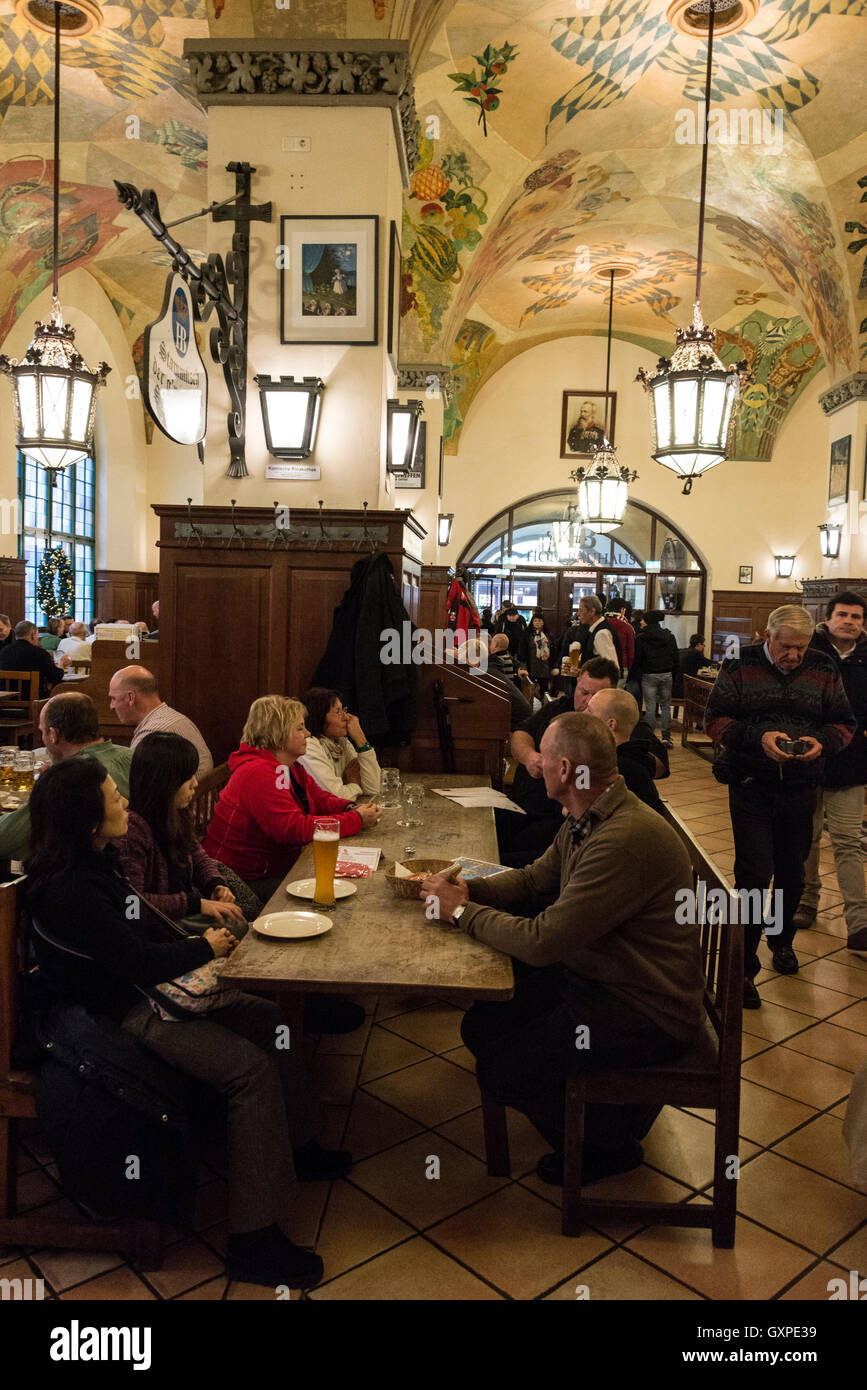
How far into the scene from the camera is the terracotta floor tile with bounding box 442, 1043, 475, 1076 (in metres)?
3.06

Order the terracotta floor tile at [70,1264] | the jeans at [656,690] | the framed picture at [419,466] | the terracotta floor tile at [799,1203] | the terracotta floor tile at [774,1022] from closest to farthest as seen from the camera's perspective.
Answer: the terracotta floor tile at [70,1264], the terracotta floor tile at [799,1203], the terracotta floor tile at [774,1022], the framed picture at [419,466], the jeans at [656,690]

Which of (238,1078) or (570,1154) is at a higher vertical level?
(238,1078)

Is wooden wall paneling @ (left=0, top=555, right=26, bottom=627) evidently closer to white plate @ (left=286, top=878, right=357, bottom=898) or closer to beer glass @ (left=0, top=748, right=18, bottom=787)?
beer glass @ (left=0, top=748, right=18, bottom=787)

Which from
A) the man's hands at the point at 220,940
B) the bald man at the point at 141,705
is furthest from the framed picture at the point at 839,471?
the man's hands at the point at 220,940

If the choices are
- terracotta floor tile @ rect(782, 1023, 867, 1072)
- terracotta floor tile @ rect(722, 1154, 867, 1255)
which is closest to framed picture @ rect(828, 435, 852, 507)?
terracotta floor tile @ rect(782, 1023, 867, 1072)

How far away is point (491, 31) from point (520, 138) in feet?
3.74

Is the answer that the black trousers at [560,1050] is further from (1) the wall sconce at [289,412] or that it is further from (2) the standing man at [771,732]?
(1) the wall sconce at [289,412]

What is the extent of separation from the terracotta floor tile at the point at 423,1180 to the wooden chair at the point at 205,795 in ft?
4.20

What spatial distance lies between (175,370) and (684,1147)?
3464mm

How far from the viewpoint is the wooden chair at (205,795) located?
327 cm

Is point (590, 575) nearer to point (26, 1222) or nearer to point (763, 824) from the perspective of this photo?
point (763, 824)

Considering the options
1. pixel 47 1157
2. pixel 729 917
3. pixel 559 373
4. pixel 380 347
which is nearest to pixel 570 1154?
pixel 729 917
